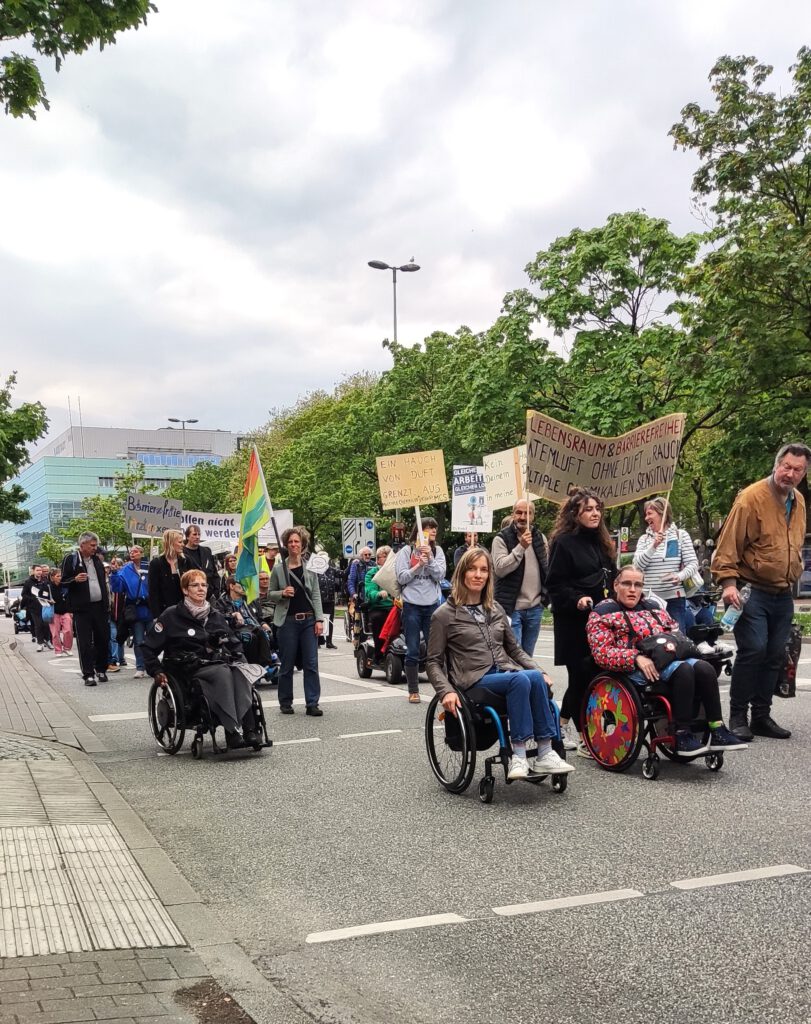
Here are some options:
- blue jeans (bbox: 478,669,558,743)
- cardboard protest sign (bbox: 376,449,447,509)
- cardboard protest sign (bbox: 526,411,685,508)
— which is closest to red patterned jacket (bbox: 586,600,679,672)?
blue jeans (bbox: 478,669,558,743)

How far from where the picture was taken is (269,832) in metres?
5.92

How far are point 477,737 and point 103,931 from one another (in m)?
2.97

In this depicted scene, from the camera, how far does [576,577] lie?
7656 millimetres

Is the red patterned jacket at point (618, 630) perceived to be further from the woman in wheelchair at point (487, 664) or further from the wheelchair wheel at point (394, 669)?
the wheelchair wheel at point (394, 669)

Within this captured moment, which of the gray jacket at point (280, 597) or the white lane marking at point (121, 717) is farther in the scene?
the white lane marking at point (121, 717)

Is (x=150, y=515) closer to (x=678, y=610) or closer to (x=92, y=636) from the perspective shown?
(x=92, y=636)

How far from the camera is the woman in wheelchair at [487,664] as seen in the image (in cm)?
633

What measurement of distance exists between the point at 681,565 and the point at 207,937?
650 cm

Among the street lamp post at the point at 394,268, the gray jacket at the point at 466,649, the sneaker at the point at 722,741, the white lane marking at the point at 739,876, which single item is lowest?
the white lane marking at the point at 739,876

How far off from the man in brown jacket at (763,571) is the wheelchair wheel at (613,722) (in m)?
1.37

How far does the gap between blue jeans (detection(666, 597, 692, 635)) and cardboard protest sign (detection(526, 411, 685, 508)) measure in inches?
87.1

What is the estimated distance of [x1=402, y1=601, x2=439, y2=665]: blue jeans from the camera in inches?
449

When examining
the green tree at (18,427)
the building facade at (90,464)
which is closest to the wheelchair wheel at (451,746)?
the green tree at (18,427)

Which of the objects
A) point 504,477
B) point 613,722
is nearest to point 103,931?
point 613,722
